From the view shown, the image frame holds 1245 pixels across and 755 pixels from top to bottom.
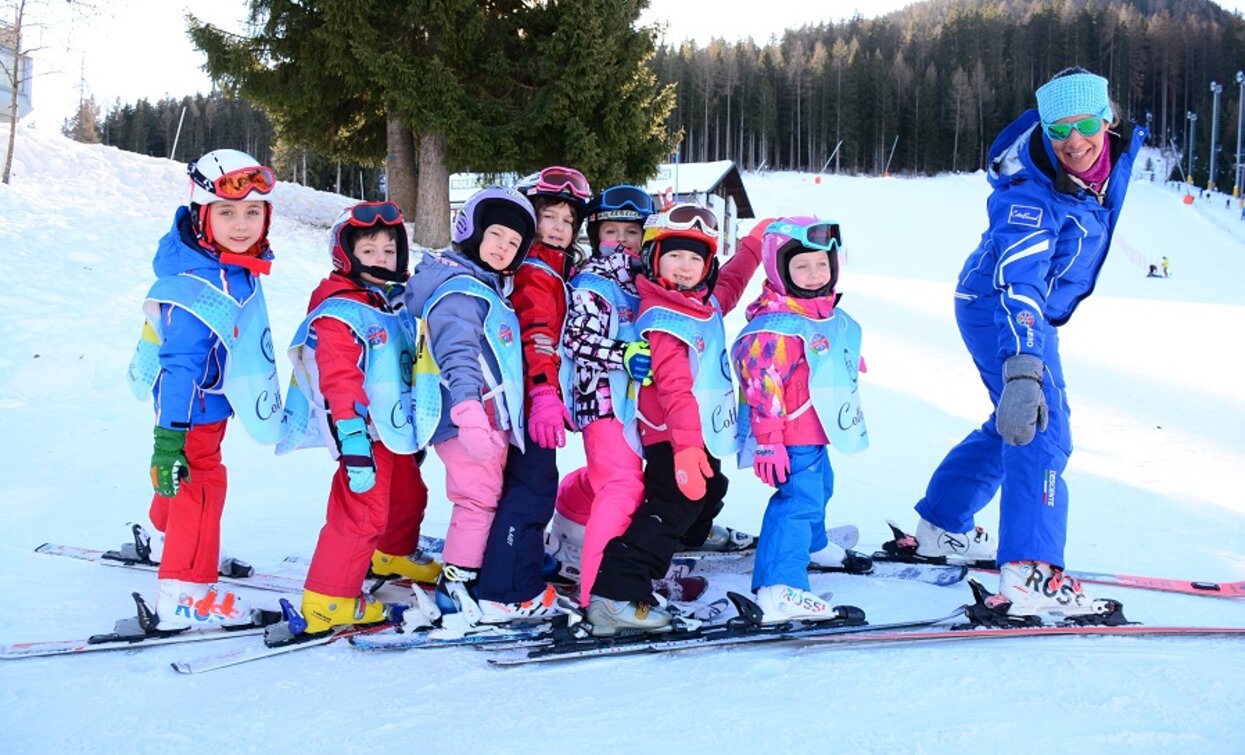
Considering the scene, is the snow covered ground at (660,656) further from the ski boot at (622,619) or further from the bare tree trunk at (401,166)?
the bare tree trunk at (401,166)

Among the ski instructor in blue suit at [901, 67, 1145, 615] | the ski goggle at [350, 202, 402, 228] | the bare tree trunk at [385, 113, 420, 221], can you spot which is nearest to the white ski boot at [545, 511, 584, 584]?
the ski goggle at [350, 202, 402, 228]

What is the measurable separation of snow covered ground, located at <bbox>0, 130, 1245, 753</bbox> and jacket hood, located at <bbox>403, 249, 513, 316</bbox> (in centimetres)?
137

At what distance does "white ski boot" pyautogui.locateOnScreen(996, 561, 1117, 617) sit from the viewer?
136 inches

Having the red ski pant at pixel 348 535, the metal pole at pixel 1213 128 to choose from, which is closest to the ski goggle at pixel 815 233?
the red ski pant at pixel 348 535

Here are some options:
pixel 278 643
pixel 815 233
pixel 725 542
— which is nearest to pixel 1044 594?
pixel 725 542

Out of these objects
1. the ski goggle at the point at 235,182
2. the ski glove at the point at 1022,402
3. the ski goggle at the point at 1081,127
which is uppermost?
the ski goggle at the point at 1081,127

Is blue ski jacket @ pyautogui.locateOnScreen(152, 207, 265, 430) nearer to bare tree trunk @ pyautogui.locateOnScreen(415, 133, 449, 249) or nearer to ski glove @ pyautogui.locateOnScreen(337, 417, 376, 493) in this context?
ski glove @ pyautogui.locateOnScreen(337, 417, 376, 493)

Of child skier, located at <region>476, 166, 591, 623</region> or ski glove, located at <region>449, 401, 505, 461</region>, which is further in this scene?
child skier, located at <region>476, 166, 591, 623</region>

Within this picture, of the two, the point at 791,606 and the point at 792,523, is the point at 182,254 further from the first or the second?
the point at 791,606

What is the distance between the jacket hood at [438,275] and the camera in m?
3.60

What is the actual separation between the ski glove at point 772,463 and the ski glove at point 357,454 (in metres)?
1.49

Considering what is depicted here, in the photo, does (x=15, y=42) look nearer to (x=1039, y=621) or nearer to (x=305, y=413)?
(x=305, y=413)

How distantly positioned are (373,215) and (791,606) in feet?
7.51

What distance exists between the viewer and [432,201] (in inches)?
605
